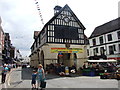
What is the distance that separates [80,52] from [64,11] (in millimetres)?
8093

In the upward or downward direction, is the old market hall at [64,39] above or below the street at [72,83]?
above

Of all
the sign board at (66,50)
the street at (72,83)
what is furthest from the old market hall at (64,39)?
the street at (72,83)

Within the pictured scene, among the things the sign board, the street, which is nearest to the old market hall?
the sign board

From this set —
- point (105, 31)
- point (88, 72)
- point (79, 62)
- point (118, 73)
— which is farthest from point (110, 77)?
point (105, 31)

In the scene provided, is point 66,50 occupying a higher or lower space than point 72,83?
higher

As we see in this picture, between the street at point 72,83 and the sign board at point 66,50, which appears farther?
the sign board at point 66,50

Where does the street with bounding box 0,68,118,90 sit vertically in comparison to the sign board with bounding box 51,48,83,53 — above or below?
below

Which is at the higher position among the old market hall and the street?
the old market hall

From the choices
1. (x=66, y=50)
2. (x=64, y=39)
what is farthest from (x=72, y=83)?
(x=64, y=39)

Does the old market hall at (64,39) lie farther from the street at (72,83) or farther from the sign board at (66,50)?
the street at (72,83)

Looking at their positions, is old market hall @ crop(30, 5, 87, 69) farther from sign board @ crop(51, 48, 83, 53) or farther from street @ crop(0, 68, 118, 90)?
street @ crop(0, 68, 118, 90)

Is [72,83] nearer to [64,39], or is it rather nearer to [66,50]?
[66,50]

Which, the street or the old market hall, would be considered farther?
the old market hall

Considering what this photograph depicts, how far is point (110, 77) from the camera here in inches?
484
